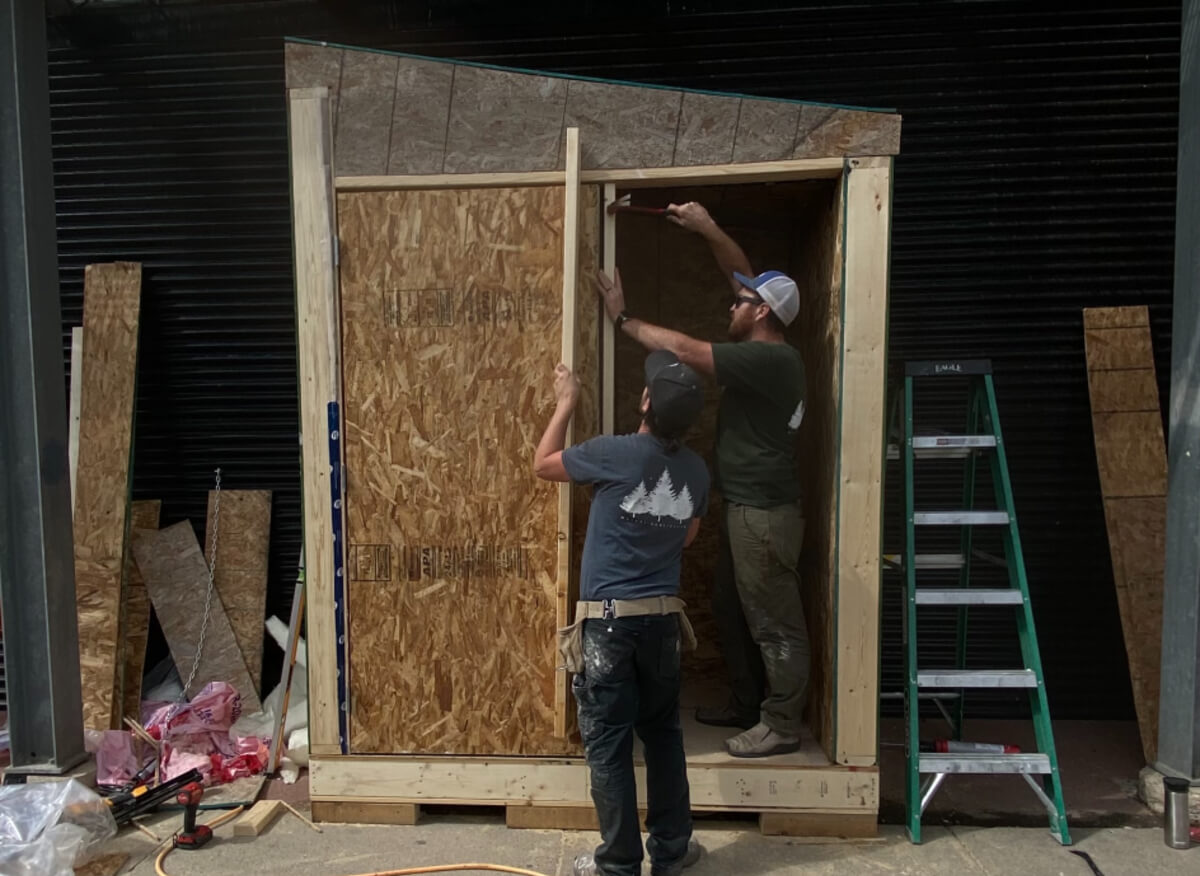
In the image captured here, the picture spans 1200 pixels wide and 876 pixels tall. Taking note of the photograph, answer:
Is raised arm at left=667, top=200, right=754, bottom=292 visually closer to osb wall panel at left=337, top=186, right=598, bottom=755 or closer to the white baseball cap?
the white baseball cap

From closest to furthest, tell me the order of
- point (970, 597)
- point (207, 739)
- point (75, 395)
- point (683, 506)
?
1. point (683, 506)
2. point (970, 597)
3. point (207, 739)
4. point (75, 395)

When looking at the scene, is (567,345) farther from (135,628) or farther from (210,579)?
(135,628)

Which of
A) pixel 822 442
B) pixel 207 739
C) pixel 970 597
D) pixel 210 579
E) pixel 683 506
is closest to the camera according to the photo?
pixel 683 506

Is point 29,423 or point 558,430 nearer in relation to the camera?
A: point 558,430

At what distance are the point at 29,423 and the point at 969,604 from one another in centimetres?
445

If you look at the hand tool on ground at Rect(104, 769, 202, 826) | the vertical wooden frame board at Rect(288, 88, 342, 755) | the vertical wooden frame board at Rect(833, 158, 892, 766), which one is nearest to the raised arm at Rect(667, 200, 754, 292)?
the vertical wooden frame board at Rect(833, 158, 892, 766)

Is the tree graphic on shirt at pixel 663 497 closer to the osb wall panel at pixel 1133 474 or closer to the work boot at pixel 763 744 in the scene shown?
the work boot at pixel 763 744

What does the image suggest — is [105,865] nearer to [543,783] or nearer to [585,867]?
[543,783]

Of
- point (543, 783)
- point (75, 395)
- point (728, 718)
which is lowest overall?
point (543, 783)

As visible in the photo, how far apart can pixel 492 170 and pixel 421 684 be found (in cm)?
234

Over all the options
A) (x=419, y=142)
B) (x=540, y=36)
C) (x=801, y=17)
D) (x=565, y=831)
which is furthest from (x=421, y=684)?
(x=801, y=17)

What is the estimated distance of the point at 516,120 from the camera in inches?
139

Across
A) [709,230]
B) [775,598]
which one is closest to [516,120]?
[709,230]

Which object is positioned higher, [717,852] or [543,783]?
[543,783]
